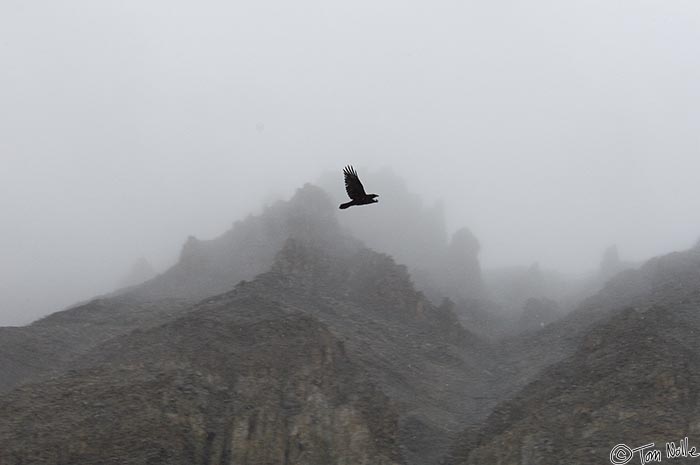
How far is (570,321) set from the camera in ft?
154

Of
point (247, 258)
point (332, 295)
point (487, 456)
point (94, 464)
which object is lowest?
point (487, 456)

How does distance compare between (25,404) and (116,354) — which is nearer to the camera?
(25,404)

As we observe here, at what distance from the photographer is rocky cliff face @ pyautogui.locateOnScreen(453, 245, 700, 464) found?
71.1 ft

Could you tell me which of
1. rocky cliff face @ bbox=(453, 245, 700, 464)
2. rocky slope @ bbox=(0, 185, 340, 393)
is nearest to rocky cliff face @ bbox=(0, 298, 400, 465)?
rocky cliff face @ bbox=(453, 245, 700, 464)

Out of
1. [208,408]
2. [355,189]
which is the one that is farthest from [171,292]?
[355,189]

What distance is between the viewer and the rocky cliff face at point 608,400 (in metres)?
21.7

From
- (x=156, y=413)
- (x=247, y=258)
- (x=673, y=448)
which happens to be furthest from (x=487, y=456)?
(x=247, y=258)

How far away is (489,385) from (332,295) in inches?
621

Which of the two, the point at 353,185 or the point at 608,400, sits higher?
the point at 353,185

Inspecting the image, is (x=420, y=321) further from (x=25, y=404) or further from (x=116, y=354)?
(x=25, y=404)

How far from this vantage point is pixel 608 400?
23.9 m

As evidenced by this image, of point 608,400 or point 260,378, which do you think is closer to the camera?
point 608,400
